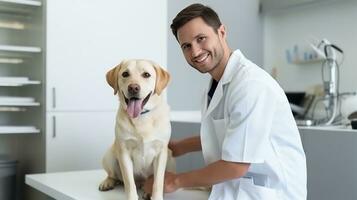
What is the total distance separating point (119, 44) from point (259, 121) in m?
1.56

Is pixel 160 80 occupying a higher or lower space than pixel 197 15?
lower

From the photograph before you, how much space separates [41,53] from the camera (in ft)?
7.77

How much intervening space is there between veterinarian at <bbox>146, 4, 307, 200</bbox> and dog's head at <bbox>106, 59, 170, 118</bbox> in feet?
0.36

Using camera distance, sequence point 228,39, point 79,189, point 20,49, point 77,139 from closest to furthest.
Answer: point 79,189, point 20,49, point 77,139, point 228,39

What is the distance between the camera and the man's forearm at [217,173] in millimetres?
1162

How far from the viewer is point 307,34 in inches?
120

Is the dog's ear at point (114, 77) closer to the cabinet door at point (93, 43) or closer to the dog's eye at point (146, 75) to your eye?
the dog's eye at point (146, 75)

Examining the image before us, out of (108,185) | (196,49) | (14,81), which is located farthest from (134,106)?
(14,81)

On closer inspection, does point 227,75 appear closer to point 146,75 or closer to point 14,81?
point 146,75

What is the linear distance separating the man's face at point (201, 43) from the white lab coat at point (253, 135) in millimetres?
55

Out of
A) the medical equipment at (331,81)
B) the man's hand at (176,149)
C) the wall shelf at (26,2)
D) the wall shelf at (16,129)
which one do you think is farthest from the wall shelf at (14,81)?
the medical equipment at (331,81)

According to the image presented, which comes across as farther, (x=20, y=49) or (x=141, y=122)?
(x=20, y=49)

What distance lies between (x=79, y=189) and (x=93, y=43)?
1205 millimetres

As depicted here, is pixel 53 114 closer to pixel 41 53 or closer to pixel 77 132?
pixel 77 132
